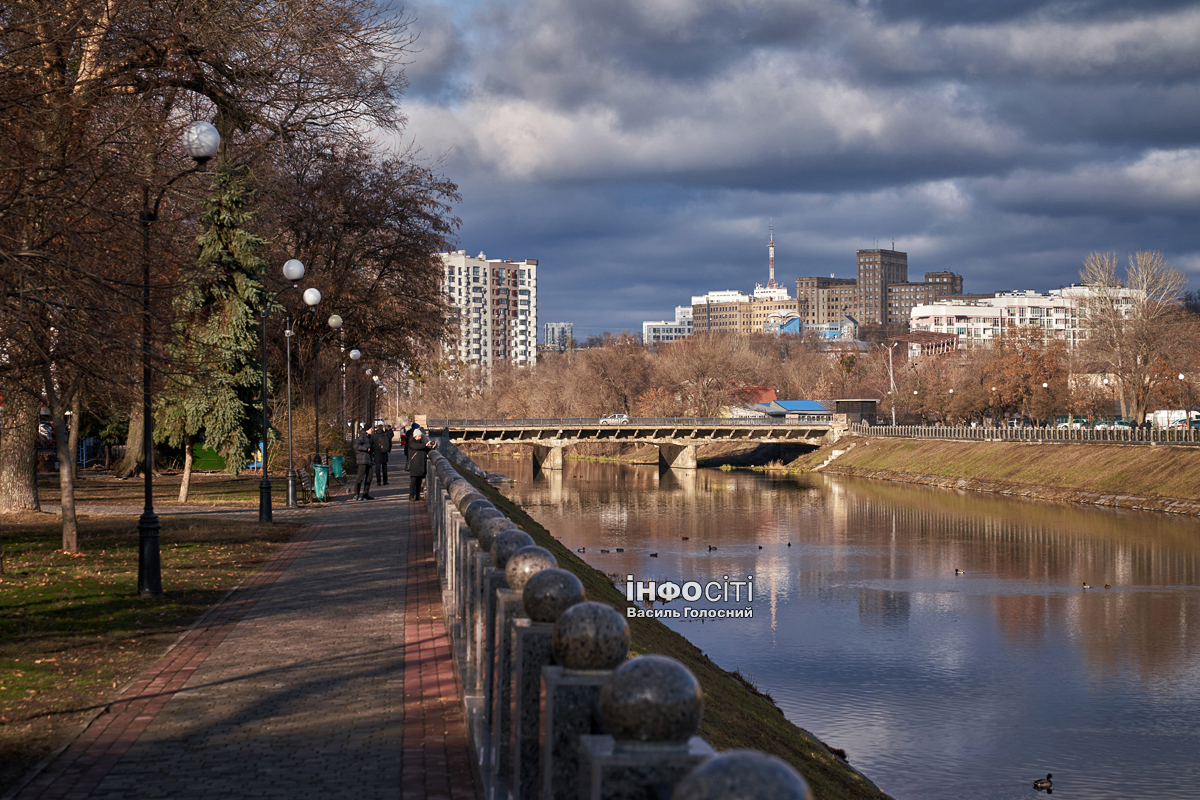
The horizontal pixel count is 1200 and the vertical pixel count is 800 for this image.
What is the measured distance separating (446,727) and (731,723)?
5.06 m

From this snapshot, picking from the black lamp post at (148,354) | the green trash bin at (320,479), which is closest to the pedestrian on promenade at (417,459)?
the green trash bin at (320,479)

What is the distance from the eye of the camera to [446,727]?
23.4 ft

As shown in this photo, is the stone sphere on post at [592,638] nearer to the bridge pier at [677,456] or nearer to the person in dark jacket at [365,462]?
the person in dark jacket at [365,462]

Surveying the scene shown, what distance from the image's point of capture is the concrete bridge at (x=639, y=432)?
85.6 m

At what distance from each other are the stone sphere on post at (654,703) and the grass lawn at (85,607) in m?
4.66

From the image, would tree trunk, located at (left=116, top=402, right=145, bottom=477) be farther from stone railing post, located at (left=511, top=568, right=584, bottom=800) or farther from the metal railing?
the metal railing

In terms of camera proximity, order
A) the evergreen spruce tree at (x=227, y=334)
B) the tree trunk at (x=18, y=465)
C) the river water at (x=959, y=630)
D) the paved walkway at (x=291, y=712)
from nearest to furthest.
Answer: the paved walkway at (x=291, y=712) < the river water at (x=959, y=630) < the tree trunk at (x=18, y=465) < the evergreen spruce tree at (x=227, y=334)

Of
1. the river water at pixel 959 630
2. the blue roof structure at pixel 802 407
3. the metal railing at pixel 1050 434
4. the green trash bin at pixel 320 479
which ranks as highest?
the blue roof structure at pixel 802 407

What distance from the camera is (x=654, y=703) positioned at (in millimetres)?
2805

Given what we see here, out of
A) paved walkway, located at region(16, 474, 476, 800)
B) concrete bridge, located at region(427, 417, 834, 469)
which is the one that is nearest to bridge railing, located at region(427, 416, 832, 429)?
concrete bridge, located at region(427, 417, 834, 469)

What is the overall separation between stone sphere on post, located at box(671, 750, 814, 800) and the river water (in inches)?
511

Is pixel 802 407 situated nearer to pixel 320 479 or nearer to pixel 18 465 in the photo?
pixel 320 479

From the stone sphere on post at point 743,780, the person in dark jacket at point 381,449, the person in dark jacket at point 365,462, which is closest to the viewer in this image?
the stone sphere on post at point 743,780

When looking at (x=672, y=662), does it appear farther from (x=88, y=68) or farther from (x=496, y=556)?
(x=88, y=68)
